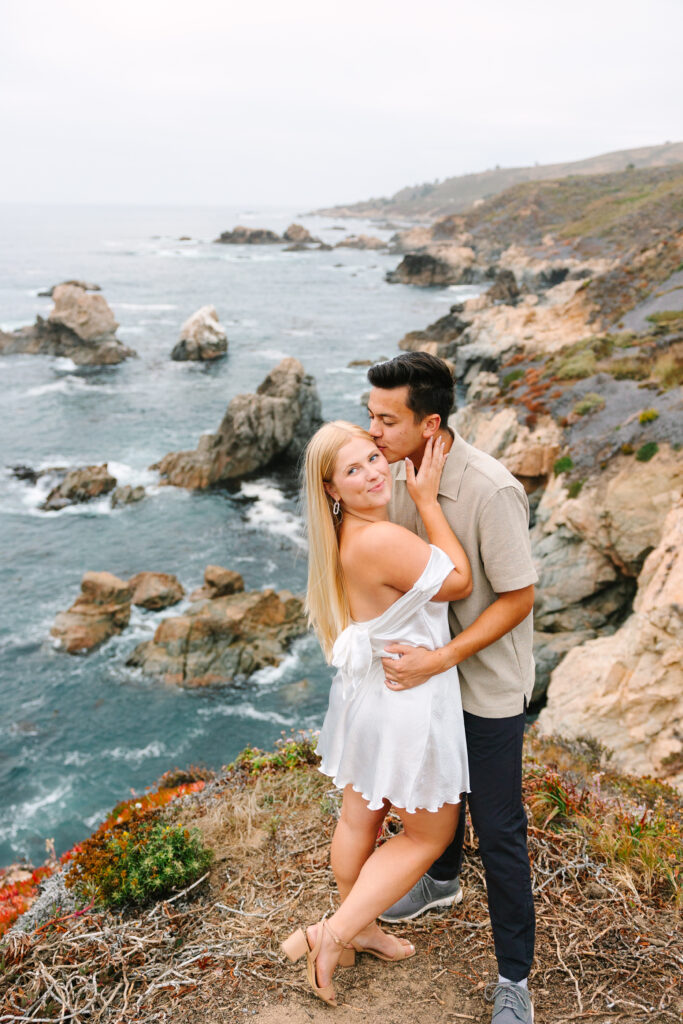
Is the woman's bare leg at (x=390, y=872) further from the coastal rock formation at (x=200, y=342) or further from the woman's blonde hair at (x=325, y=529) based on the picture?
the coastal rock formation at (x=200, y=342)

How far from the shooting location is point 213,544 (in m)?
24.6

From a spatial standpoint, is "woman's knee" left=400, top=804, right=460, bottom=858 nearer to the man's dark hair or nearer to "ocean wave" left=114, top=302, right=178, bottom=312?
the man's dark hair

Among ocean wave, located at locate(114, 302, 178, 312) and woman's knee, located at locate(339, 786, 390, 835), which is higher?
ocean wave, located at locate(114, 302, 178, 312)

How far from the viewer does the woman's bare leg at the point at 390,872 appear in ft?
11.3

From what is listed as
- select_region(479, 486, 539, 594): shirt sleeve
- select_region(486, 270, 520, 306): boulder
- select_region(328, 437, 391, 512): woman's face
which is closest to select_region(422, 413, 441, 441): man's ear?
select_region(328, 437, 391, 512): woman's face

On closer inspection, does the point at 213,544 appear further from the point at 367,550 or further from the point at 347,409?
the point at 367,550

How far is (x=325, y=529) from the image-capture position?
3314mm

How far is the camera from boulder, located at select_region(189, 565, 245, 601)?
2023 centimetres

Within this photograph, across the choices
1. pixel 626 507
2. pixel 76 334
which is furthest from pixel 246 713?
pixel 76 334

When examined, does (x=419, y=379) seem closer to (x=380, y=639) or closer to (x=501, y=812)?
(x=380, y=639)

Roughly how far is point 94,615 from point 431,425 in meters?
18.6

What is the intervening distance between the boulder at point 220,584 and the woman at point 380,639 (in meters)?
17.0

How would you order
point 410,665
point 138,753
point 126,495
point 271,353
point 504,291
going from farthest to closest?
point 504,291 < point 271,353 < point 126,495 < point 138,753 < point 410,665

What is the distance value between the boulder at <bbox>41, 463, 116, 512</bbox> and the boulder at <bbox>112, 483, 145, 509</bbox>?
0.92 m
